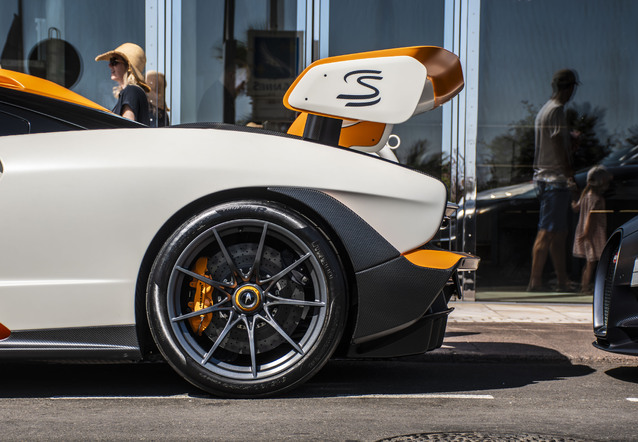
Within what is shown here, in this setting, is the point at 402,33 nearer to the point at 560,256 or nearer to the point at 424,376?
the point at 560,256

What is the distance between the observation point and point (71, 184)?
3217 millimetres

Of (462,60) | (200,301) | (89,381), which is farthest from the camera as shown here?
(462,60)

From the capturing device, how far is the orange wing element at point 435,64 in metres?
3.48

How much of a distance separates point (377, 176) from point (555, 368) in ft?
5.92

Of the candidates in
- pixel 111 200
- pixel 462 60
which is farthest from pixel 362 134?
pixel 462 60

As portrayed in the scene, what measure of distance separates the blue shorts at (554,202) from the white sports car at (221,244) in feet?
15.6

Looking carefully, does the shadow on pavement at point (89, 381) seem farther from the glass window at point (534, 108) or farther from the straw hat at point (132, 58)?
the glass window at point (534, 108)

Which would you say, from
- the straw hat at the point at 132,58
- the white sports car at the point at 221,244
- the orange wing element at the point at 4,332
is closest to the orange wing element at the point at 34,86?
the white sports car at the point at 221,244

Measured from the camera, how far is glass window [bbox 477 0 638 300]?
7.88 m

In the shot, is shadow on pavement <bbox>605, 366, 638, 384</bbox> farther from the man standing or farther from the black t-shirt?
the man standing

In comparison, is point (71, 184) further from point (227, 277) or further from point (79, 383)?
point (79, 383)

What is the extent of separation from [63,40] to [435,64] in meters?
5.47

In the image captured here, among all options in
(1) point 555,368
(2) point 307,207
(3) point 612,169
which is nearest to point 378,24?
(3) point 612,169

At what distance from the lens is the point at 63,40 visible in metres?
7.99
